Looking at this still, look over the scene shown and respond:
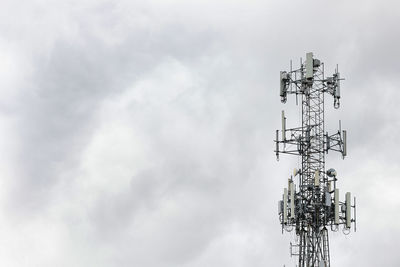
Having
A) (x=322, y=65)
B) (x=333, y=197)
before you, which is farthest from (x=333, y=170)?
(x=322, y=65)

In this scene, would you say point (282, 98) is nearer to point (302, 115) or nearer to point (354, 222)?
point (302, 115)

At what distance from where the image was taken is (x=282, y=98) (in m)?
150

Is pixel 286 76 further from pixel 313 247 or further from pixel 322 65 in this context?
pixel 313 247

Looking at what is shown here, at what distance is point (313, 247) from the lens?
14400 cm

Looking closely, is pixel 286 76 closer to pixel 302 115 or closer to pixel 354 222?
pixel 302 115

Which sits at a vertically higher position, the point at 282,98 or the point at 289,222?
the point at 282,98

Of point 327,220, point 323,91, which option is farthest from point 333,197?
point 323,91

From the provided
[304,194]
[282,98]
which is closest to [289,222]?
[304,194]

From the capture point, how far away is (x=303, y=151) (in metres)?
146

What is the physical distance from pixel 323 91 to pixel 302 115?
361cm

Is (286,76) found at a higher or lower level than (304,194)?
higher

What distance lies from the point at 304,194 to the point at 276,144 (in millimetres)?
6297

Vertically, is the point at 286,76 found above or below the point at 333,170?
above

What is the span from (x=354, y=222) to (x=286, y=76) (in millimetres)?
17886
